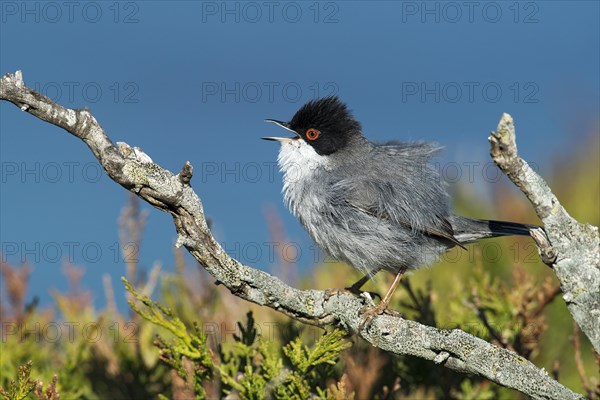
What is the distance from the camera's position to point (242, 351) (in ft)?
14.1

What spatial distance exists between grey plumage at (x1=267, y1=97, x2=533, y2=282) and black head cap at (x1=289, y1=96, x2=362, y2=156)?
8cm

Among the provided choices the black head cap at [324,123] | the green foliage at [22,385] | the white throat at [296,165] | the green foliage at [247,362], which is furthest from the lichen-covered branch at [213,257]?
the black head cap at [324,123]

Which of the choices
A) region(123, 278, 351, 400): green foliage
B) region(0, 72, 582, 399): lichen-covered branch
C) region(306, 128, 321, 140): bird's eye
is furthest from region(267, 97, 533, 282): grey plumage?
region(0, 72, 582, 399): lichen-covered branch

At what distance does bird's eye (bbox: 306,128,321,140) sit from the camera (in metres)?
5.16

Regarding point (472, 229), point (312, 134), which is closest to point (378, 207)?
point (472, 229)

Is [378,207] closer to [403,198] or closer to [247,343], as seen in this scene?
[403,198]

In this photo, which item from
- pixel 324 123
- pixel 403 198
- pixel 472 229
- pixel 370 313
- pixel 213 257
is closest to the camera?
pixel 213 257

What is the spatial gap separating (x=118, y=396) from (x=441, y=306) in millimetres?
2682

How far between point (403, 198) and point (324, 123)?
0.95 metres

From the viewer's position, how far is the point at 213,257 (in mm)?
3473

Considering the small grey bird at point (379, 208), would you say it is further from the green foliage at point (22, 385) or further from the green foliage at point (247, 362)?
the green foliage at point (22, 385)

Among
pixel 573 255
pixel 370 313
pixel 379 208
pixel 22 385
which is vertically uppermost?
pixel 379 208

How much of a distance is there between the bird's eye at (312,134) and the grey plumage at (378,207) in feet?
0.40

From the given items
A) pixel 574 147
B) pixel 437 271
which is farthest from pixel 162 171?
pixel 574 147
